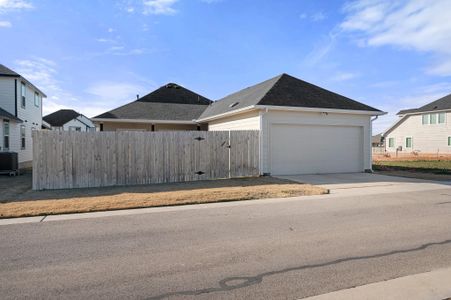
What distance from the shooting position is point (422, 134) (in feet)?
135

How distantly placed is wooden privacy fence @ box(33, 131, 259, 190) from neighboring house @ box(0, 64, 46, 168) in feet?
30.6

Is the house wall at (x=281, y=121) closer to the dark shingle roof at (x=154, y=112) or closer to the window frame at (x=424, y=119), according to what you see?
the dark shingle roof at (x=154, y=112)

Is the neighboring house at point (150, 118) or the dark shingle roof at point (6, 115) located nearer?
the dark shingle roof at point (6, 115)

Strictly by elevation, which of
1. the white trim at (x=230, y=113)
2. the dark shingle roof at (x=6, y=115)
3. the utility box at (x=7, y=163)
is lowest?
the utility box at (x=7, y=163)

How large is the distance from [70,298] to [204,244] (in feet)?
7.49

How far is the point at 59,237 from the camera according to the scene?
5988 millimetres

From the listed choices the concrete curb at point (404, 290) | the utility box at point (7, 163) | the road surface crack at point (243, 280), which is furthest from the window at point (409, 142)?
the concrete curb at point (404, 290)

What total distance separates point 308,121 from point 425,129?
31376 mm

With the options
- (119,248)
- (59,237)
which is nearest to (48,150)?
(59,237)

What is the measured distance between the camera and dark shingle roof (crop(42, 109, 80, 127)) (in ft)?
169

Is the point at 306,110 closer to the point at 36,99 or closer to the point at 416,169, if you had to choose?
the point at 416,169

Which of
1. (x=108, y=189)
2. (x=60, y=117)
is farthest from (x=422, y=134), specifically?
(x=60, y=117)

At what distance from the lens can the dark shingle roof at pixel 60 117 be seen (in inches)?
2031

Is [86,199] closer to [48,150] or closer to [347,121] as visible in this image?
[48,150]
